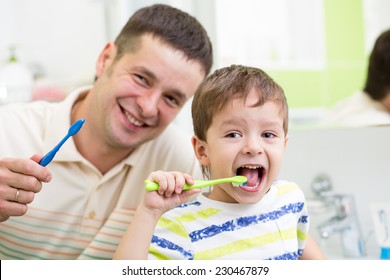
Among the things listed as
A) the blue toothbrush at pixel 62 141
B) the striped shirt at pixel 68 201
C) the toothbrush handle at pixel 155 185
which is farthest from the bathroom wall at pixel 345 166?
the blue toothbrush at pixel 62 141

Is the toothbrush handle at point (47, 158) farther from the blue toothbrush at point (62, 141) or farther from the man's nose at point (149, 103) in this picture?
the man's nose at point (149, 103)

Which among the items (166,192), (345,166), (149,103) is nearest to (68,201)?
(149,103)

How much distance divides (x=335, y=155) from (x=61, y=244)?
77 centimetres

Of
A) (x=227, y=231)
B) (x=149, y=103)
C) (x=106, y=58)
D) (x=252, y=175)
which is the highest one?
(x=106, y=58)

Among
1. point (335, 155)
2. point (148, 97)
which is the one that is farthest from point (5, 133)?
point (335, 155)

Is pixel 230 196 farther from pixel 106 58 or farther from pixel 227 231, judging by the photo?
pixel 106 58

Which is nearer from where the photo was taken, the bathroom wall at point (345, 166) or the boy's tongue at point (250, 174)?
the boy's tongue at point (250, 174)

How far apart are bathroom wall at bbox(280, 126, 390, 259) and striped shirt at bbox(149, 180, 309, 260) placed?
1.29ft

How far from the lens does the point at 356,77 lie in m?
1.22

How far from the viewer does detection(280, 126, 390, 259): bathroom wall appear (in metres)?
1.23

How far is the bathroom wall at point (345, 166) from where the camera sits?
48.3 inches

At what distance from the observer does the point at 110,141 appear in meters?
1.12

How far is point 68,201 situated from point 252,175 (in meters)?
0.50
